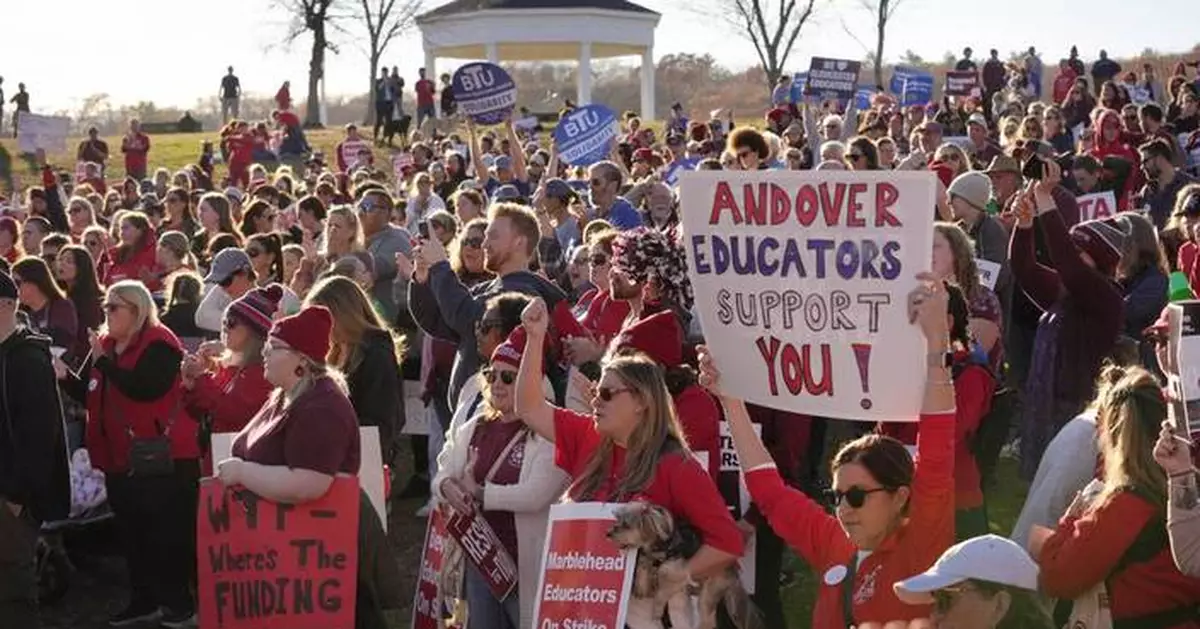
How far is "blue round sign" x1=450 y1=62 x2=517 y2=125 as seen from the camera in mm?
18078

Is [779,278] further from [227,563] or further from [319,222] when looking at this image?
[319,222]

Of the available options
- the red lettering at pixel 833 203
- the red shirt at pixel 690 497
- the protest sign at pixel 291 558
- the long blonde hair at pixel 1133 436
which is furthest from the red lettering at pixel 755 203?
the protest sign at pixel 291 558

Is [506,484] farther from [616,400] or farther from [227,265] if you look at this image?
[227,265]

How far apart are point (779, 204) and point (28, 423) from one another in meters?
3.75

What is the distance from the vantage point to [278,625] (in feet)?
24.4

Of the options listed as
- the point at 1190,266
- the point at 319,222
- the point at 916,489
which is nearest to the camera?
the point at 916,489

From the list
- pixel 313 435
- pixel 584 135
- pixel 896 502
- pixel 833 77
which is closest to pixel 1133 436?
pixel 896 502

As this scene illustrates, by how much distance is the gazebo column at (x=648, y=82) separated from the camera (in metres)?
57.8

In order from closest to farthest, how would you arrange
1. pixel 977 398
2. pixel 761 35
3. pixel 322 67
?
pixel 977 398 → pixel 322 67 → pixel 761 35

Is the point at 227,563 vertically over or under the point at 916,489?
under

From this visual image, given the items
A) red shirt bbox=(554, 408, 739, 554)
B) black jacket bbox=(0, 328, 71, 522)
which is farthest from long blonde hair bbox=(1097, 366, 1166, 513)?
black jacket bbox=(0, 328, 71, 522)

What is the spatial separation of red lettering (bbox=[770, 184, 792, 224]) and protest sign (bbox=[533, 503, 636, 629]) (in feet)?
3.64

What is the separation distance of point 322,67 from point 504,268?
181 feet

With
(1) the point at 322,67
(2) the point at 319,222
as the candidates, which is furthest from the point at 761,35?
(2) the point at 319,222
